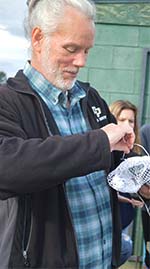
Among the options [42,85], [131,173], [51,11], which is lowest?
[131,173]

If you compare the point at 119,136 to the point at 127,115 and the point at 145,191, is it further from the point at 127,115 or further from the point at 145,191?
the point at 127,115

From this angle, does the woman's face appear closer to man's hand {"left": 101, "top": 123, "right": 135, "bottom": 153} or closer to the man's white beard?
the man's white beard

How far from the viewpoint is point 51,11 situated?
5.42 feet

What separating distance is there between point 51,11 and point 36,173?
22.4 inches

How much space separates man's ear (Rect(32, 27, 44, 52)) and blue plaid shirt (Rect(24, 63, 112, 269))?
0.26 ft

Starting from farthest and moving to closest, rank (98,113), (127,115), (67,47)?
(127,115) < (98,113) < (67,47)

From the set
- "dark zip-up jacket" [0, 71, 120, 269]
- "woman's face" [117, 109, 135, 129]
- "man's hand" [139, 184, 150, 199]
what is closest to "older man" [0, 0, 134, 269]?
"dark zip-up jacket" [0, 71, 120, 269]

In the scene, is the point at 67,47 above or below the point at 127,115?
above

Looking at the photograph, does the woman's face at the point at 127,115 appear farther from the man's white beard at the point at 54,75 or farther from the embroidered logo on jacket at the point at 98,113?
the man's white beard at the point at 54,75

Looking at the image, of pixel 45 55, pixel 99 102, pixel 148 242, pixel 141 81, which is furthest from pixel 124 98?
pixel 45 55

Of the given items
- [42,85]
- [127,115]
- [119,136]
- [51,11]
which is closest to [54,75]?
[42,85]

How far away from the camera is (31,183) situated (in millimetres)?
1435

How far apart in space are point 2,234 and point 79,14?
2.50ft

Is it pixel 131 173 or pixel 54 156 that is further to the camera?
pixel 131 173
